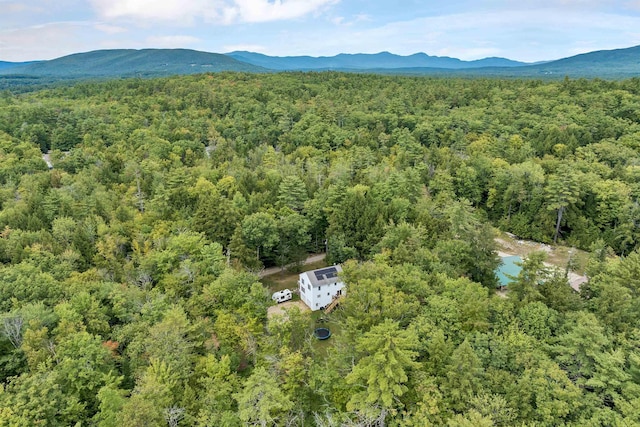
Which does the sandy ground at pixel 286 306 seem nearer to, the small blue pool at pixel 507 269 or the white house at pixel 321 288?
the white house at pixel 321 288

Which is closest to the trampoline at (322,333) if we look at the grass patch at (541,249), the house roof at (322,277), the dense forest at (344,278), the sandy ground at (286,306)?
the dense forest at (344,278)

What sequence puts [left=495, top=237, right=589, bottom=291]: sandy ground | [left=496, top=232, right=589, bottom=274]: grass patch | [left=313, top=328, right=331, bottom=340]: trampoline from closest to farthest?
[left=313, top=328, right=331, bottom=340]: trampoline, [left=496, top=232, right=589, bottom=274]: grass patch, [left=495, top=237, right=589, bottom=291]: sandy ground

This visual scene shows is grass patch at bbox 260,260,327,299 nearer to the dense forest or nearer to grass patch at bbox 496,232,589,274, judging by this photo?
the dense forest

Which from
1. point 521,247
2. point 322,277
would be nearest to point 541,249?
point 521,247

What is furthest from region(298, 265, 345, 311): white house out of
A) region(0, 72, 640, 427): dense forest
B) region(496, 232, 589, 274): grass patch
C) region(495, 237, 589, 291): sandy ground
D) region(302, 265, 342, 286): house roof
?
region(495, 237, 589, 291): sandy ground

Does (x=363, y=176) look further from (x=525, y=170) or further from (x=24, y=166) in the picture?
(x=24, y=166)

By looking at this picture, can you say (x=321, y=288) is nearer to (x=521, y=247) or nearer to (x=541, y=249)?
(x=521, y=247)
